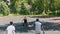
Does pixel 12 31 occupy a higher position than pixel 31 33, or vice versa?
pixel 12 31

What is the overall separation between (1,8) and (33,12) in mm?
7557

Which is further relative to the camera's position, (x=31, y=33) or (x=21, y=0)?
(x=21, y=0)

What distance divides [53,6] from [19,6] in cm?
874

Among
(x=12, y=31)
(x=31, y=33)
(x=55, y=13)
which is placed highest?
(x=12, y=31)

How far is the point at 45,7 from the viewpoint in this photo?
55125 millimetres

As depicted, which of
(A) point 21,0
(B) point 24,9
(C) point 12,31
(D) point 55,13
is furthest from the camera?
(A) point 21,0

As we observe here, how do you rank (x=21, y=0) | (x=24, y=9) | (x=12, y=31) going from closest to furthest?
A: 1. (x=12, y=31)
2. (x=24, y=9)
3. (x=21, y=0)

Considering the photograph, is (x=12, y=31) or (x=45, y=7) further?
(x=45, y=7)

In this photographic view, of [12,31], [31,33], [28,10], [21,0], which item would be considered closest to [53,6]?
[28,10]

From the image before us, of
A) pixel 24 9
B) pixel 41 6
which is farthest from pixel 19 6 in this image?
pixel 41 6

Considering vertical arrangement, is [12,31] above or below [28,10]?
above

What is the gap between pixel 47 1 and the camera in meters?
55.4

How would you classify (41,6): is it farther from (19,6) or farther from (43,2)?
(19,6)

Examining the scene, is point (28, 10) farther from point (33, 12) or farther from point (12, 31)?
point (12, 31)
